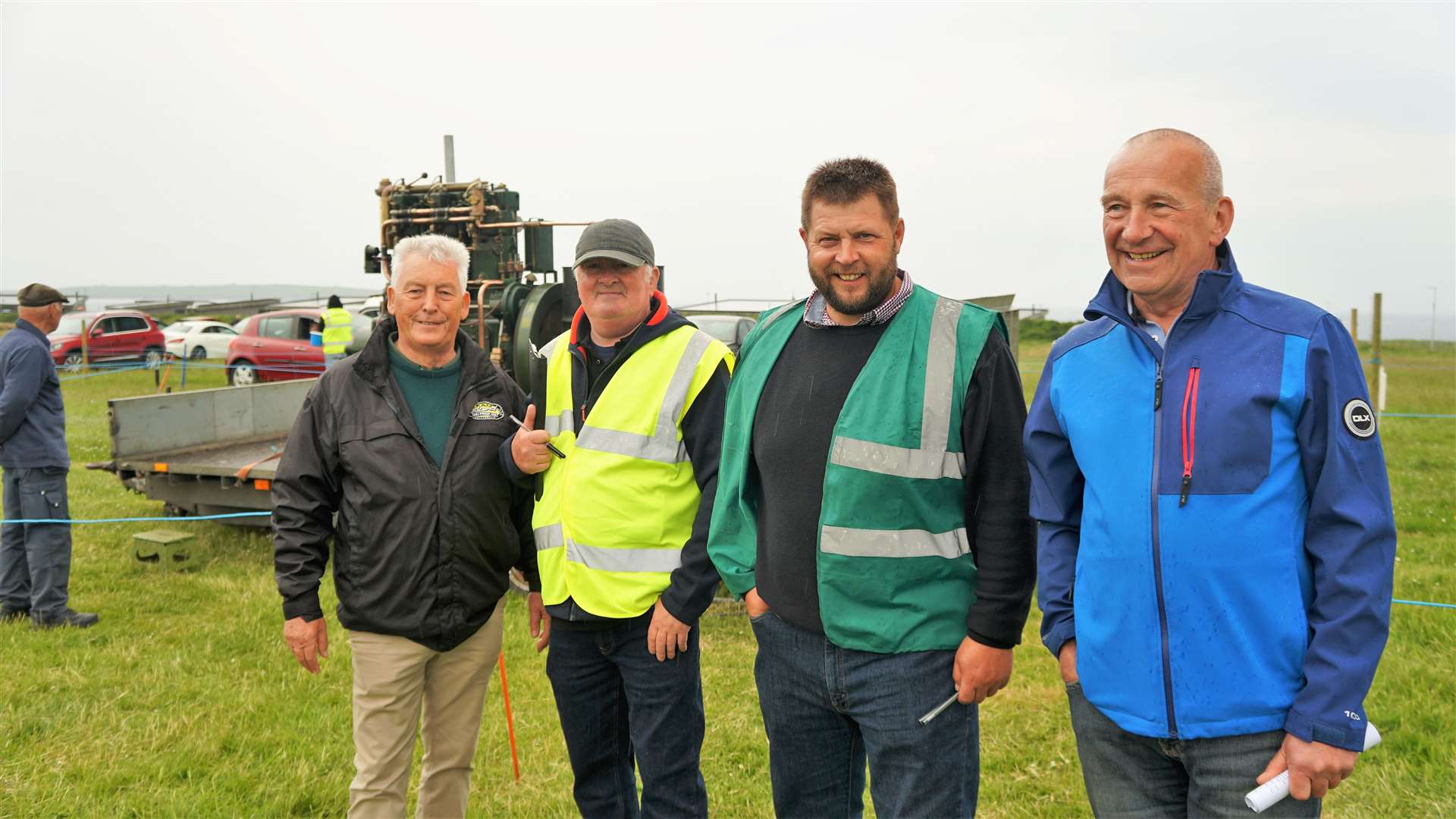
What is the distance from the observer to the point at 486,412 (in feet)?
10.0

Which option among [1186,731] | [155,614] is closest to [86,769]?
[155,614]

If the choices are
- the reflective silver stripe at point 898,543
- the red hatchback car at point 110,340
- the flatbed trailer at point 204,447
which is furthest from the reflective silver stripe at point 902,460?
the red hatchback car at point 110,340

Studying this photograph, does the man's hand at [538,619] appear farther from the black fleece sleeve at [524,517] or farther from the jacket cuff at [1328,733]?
the jacket cuff at [1328,733]

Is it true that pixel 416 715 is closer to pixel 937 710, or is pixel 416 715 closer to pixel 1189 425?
pixel 937 710

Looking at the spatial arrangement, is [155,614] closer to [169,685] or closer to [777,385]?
[169,685]

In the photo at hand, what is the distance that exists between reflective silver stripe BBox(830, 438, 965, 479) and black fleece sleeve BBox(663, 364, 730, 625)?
1.82 ft

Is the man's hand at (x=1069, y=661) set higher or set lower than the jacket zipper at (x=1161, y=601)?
lower

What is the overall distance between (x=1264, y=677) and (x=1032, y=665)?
345 centimetres

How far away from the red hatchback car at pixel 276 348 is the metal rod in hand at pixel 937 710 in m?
17.4

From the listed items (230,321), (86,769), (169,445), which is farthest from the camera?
(230,321)

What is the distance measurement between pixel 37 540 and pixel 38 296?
146 cm

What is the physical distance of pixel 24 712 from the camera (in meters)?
4.52

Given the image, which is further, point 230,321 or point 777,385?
point 230,321

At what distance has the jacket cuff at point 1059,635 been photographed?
2223 mm
